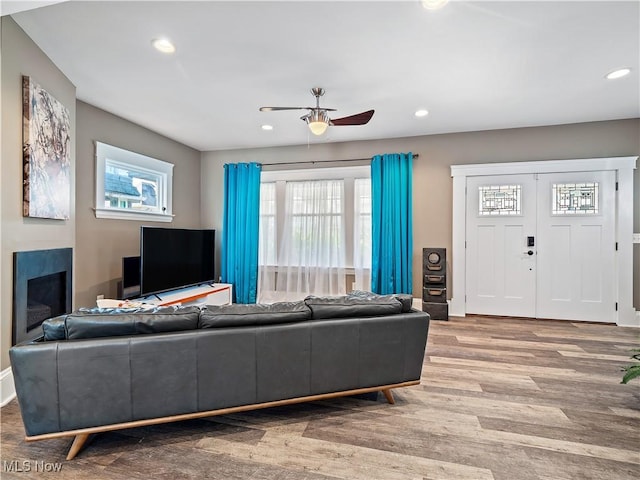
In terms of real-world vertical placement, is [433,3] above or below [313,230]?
above

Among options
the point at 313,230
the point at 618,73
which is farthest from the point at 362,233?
the point at 618,73

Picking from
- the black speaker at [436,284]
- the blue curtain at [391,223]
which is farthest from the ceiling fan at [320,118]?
the black speaker at [436,284]

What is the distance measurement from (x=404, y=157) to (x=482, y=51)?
2280mm

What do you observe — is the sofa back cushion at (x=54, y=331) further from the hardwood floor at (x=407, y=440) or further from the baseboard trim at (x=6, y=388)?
the baseboard trim at (x=6, y=388)

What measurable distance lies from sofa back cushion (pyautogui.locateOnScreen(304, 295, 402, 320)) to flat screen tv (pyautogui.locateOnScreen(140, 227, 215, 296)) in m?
2.71

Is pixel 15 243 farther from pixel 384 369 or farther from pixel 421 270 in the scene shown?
pixel 421 270

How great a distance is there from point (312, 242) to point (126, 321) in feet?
12.1

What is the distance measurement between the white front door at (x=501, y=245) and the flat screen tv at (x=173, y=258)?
409 cm

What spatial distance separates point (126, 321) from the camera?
1745mm

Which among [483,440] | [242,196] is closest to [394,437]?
[483,440]

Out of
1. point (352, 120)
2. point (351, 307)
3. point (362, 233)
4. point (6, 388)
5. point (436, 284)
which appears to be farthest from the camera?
point (362, 233)

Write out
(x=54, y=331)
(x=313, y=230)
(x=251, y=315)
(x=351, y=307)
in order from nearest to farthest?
(x=54, y=331) < (x=251, y=315) < (x=351, y=307) < (x=313, y=230)

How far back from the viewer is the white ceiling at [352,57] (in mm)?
2168

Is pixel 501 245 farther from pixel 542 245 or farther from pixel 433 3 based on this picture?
pixel 433 3
